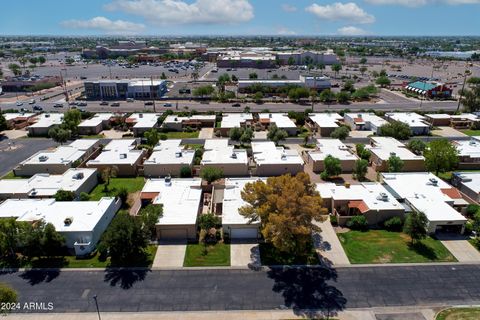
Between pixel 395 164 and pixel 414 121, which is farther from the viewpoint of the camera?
pixel 414 121

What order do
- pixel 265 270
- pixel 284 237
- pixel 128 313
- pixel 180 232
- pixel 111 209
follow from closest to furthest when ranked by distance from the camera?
pixel 128 313 → pixel 284 237 → pixel 265 270 → pixel 180 232 → pixel 111 209

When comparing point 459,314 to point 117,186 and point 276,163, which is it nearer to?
point 276,163

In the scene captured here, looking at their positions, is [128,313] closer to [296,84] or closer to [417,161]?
[417,161]

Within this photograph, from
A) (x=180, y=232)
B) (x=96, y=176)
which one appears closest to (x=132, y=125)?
(x=96, y=176)

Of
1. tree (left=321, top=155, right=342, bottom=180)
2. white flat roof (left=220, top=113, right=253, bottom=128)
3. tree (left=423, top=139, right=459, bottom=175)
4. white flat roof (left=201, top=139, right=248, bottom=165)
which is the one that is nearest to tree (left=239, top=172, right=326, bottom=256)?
tree (left=321, top=155, right=342, bottom=180)

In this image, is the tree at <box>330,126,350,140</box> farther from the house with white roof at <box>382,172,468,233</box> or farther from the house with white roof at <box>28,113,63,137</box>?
the house with white roof at <box>28,113,63,137</box>

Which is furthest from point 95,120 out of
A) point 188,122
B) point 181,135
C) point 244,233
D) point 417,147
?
point 417,147

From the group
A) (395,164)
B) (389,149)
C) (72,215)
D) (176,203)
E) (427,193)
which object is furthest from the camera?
(389,149)
